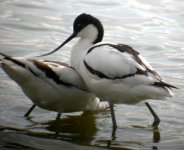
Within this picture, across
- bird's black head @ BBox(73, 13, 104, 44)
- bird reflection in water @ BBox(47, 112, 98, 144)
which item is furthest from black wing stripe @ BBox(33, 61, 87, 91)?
bird's black head @ BBox(73, 13, 104, 44)

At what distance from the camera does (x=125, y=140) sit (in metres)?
7.68

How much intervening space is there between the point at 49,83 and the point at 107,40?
14.9 feet

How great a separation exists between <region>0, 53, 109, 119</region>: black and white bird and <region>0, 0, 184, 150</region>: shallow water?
283 mm

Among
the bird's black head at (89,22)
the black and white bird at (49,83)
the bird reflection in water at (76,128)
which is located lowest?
the bird reflection in water at (76,128)

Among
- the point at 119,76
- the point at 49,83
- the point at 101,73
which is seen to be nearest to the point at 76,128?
the point at 49,83

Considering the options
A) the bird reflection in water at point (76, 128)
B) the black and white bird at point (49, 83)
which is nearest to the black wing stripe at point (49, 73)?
the black and white bird at point (49, 83)

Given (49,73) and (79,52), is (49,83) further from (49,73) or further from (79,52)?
(79,52)

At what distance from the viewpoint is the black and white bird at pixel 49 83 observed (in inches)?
301

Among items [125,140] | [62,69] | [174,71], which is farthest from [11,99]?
[174,71]

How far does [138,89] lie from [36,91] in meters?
1.29

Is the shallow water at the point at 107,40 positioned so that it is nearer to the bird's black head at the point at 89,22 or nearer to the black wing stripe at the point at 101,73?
the black wing stripe at the point at 101,73

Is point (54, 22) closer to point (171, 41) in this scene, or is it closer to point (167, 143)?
point (171, 41)

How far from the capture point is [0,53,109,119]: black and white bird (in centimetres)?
764

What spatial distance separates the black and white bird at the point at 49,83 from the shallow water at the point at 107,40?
283 millimetres
